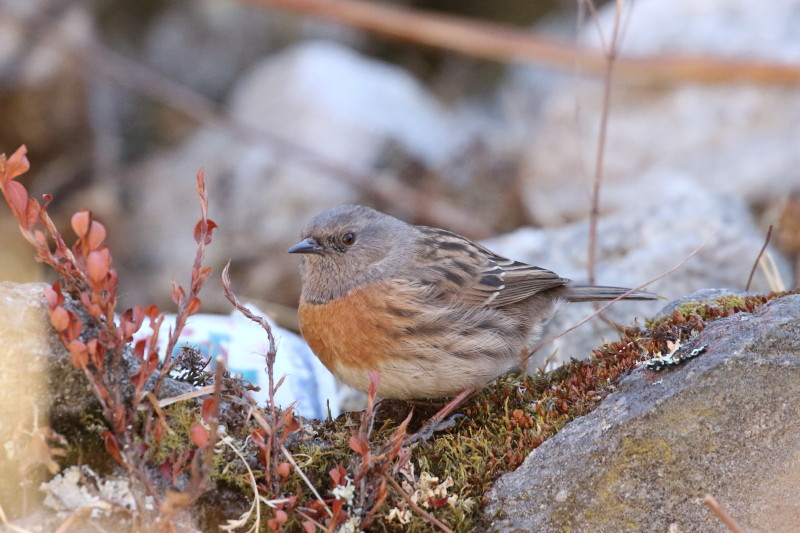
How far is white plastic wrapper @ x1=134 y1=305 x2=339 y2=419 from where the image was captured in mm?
4547

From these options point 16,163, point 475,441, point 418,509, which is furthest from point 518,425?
point 16,163

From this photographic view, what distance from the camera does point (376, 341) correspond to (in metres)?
3.97

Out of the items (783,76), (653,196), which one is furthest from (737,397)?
(783,76)

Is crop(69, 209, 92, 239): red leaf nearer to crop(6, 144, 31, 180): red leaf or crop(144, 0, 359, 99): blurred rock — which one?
crop(6, 144, 31, 180): red leaf

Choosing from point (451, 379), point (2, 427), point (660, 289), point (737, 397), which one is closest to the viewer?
point (2, 427)

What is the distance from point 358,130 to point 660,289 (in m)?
4.59

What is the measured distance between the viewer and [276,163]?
30.1 feet

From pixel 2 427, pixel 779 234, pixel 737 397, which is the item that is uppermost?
pixel 779 234

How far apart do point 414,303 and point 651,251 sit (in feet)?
8.33

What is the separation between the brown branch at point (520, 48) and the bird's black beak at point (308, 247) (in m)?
4.70

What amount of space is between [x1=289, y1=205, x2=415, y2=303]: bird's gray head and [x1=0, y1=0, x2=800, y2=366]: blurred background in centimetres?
298

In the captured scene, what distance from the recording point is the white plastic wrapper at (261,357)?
14.9 feet

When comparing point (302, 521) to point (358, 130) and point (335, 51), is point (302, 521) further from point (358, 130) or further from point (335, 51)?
point (335, 51)

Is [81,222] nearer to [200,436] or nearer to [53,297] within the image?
[53,297]
